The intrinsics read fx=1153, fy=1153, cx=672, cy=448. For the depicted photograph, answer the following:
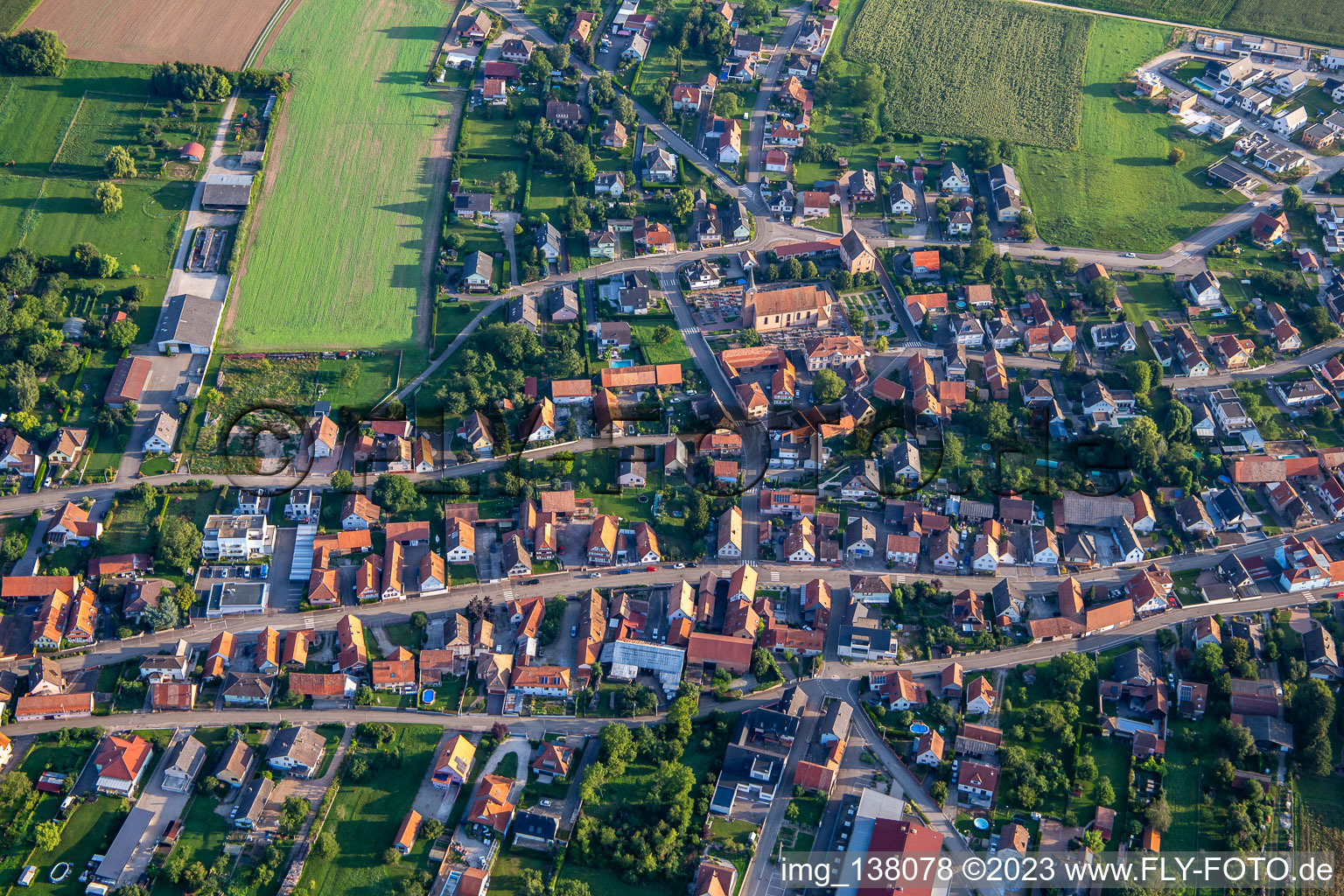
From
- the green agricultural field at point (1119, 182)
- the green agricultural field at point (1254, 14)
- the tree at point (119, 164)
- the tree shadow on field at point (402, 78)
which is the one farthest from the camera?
the green agricultural field at point (1254, 14)

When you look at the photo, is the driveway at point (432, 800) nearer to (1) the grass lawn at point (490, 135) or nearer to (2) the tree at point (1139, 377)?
(2) the tree at point (1139, 377)

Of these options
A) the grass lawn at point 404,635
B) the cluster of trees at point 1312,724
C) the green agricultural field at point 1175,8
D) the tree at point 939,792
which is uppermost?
the green agricultural field at point 1175,8

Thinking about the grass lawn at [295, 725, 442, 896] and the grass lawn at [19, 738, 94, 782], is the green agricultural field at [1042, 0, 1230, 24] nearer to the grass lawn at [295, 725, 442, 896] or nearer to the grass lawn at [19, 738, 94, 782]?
the grass lawn at [295, 725, 442, 896]

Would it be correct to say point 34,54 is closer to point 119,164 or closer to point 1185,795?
point 119,164

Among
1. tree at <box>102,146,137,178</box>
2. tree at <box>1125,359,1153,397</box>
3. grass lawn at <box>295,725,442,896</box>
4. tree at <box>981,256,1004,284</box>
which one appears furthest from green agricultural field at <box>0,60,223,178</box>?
tree at <box>1125,359,1153,397</box>

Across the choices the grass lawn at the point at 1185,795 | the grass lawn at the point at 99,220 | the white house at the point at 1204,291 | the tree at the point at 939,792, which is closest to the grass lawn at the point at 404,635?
the tree at the point at 939,792

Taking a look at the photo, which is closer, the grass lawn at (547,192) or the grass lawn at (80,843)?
the grass lawn at (80,843)

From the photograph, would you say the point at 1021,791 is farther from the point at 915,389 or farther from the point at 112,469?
the point at 112,469
